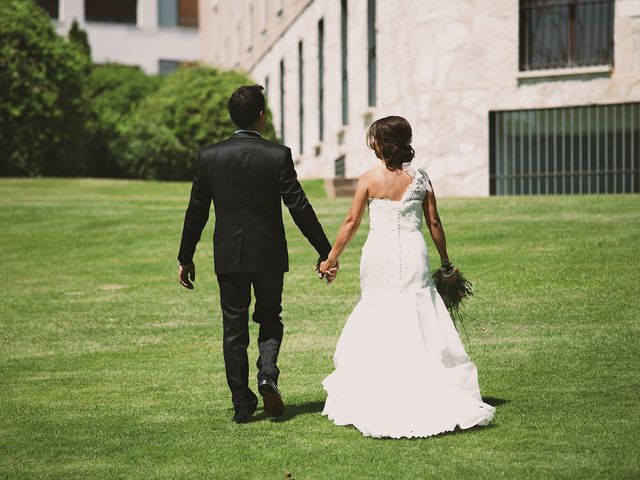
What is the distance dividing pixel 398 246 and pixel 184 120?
23.2 meters

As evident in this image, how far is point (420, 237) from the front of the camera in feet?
22.8

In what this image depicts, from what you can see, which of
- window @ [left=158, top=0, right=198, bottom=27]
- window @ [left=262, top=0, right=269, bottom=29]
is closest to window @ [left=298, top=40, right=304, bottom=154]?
window @ [left=262, top=0, right=269, bottom=29]

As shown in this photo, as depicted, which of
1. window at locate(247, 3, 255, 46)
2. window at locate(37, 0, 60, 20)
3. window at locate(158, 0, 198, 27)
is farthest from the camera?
window at locate(158, 0, 198, 27)

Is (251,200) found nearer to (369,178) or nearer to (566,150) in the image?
(369,178)

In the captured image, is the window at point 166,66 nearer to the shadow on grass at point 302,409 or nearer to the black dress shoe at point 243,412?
the shadow on grass at point 302,409

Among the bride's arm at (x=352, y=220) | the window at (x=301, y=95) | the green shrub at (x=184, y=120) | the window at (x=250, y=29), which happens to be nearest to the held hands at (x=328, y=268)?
the bride's arm at (x=352, y=220)

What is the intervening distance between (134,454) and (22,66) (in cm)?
2534

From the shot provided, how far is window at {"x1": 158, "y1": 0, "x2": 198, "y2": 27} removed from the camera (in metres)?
57.0

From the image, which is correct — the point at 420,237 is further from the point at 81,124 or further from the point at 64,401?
the point at 81,124

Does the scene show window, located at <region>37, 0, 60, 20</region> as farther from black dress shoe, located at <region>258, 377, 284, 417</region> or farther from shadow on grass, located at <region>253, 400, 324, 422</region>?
black dress shoe, located at <region>258, 377, 284, 417</region>

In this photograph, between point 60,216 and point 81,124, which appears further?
point 81,124

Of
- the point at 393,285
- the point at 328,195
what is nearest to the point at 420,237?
the point at 393,285

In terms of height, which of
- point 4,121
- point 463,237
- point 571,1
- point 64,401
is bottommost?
point 64,401

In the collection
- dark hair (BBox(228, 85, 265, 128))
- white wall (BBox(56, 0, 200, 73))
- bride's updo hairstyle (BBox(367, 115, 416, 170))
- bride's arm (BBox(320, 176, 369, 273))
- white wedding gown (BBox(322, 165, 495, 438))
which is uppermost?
white wall (BBox(56, 0, 200, 73))
